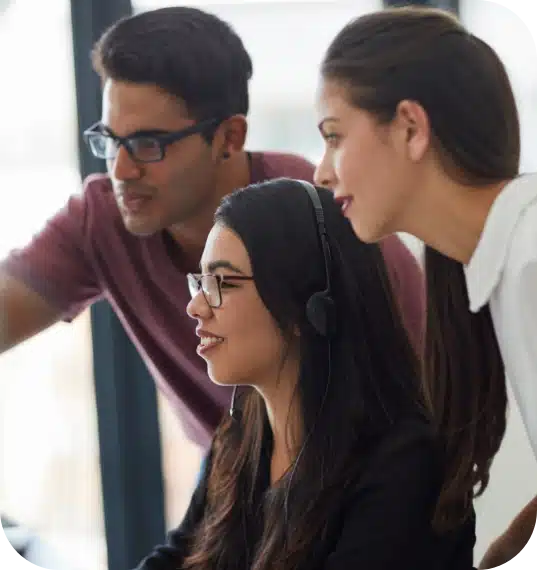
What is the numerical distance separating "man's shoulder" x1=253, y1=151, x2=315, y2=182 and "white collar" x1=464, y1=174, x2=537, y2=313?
1.39 ft

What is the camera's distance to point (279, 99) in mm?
1745

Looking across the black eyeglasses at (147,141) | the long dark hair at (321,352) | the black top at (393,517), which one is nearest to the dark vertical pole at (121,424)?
the black eyeglasses at (147,141)

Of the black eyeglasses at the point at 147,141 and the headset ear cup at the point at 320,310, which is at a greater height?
the black eyeglasses at the point at 147,141

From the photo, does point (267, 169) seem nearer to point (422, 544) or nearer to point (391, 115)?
point (391, 115)

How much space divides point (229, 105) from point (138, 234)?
238 mm

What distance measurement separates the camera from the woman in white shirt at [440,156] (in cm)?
92

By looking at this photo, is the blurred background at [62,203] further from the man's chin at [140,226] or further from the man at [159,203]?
the man's chin at [140,226]

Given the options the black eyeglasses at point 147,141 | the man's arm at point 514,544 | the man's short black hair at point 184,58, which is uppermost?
the man's short black hair at point 184,58

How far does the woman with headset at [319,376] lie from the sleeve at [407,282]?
9cm

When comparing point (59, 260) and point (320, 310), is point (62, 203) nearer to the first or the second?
point (59, 260)

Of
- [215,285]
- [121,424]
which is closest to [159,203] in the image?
[215,285]

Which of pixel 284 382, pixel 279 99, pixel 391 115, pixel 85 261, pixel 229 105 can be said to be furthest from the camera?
pixel 279 99

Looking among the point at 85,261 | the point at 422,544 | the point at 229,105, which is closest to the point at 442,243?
the point at 422,544

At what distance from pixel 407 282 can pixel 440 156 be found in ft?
1.02
